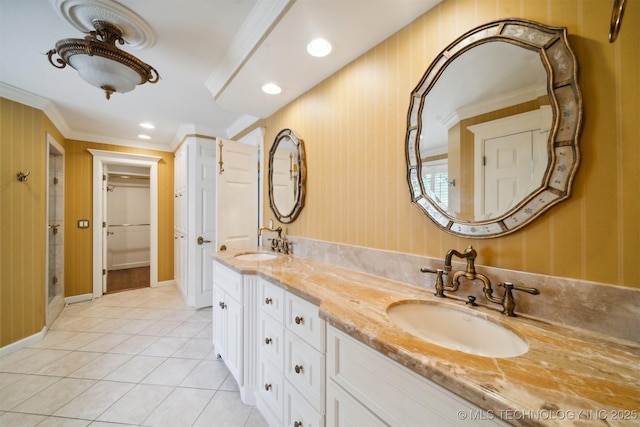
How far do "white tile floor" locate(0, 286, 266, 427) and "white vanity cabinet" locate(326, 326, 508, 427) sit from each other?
3.15 ft

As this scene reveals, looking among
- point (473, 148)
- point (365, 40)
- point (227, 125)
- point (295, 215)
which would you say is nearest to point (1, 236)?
point (227, 125)

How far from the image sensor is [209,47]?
1.64 meters

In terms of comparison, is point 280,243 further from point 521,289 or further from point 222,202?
point 521,289

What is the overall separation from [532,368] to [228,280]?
1647mm

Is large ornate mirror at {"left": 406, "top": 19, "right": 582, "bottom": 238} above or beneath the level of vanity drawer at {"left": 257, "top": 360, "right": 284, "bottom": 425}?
above

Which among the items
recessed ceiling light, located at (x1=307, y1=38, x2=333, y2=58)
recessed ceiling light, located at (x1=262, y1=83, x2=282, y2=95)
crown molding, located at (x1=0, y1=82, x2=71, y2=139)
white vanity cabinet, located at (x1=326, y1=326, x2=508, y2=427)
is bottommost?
white vanity cabinet, located at (x1=326, y1=326, x2=508, y2=427)

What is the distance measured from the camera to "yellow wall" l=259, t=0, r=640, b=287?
0.68 m

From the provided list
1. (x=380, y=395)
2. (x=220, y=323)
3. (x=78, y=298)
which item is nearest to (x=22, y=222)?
(x=78, y=298)

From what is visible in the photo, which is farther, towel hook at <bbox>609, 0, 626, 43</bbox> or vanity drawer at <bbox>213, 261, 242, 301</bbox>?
vanity drawer at <bbox>213, 261, 242, 301</bbox>

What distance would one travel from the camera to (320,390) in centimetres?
92

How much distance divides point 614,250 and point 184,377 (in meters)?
2.51

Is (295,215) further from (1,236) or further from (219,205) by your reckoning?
(1,236)

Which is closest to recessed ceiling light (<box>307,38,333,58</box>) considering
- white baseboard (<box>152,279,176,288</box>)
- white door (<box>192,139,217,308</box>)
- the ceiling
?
the ceiling

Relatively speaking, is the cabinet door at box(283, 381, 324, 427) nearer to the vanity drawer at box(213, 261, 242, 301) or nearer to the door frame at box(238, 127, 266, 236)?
the vanity drawer at box(213, 261, 242, 301)
